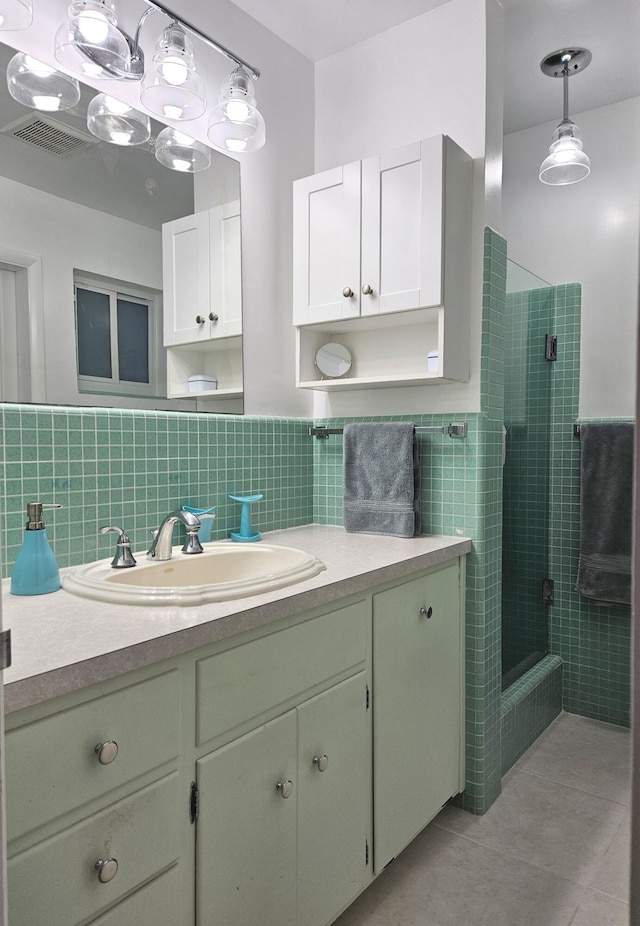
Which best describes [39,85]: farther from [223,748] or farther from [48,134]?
[223,748]

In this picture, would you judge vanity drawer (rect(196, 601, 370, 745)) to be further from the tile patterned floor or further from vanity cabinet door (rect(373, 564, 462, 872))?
the tile patterned floor

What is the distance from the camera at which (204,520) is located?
1.76 meters

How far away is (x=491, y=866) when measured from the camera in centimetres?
171

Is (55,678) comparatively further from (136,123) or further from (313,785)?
(136,123)

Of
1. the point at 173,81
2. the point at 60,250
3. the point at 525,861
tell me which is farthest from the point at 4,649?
the point at 525,861

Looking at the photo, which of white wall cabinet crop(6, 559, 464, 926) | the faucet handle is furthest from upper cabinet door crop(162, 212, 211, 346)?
white wall cabinet crop(6, 559, 464, 926)

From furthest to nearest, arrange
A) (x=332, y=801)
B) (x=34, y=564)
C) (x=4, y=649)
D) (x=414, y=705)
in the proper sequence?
1. (x=414, y=705)
2. (x=332, y=801)
3. (x=34, y=564)
4. (x=4, y=649)

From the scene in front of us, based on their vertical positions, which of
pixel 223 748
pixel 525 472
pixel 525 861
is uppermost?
pixel 525 472

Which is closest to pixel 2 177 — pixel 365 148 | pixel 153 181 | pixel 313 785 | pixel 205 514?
pixel 153 181

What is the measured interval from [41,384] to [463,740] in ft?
5.43

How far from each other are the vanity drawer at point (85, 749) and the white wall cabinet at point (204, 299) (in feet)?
3.31

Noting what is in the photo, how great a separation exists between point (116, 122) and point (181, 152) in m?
0.23

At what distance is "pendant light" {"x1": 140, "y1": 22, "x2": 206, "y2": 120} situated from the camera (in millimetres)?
1546

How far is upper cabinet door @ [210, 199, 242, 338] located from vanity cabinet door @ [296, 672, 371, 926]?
117cm
